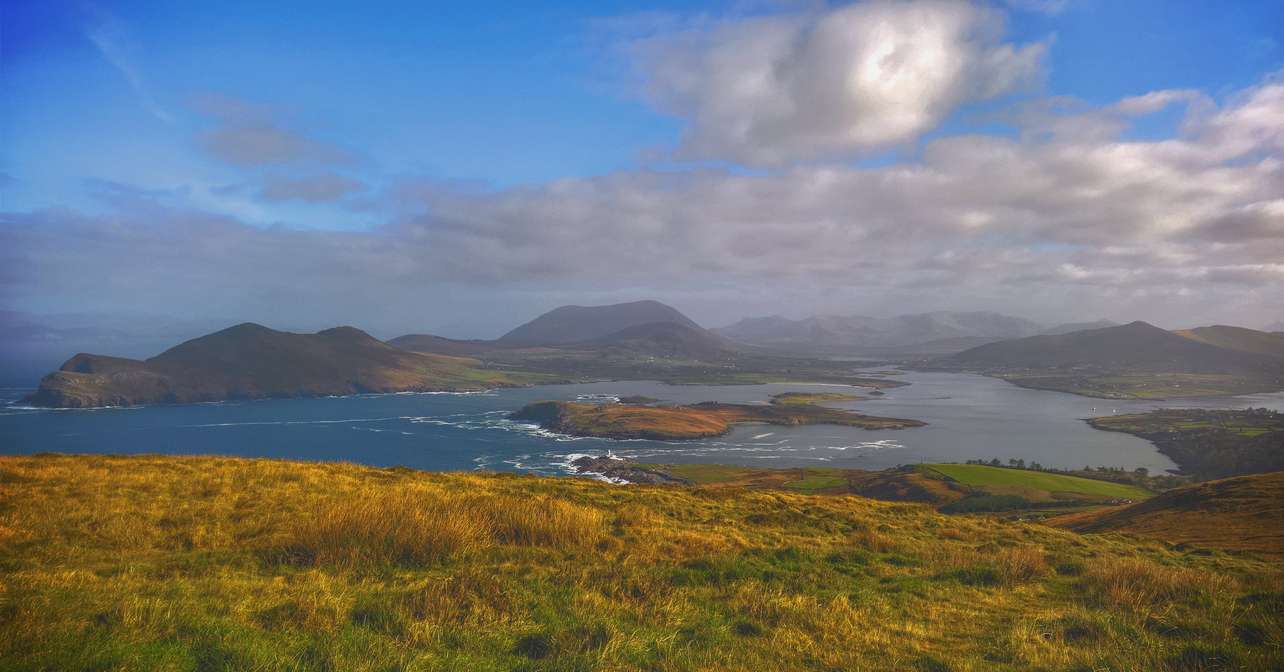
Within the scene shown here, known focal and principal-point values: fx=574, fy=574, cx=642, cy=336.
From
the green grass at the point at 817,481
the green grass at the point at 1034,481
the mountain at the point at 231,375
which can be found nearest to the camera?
the green grass at the point at 1034,481

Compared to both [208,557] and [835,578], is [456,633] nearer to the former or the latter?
[208,557]

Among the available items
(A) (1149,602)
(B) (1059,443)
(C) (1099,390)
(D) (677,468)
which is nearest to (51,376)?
(D) (677,468)

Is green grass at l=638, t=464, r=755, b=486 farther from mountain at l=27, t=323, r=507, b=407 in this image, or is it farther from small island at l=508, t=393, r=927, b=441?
mountain at l=27, t=323, r=507, b=407

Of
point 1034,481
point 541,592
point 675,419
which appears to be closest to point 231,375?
point 675,419

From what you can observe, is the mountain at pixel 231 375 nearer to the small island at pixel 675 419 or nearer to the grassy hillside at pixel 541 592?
the small island at pixel 675 419

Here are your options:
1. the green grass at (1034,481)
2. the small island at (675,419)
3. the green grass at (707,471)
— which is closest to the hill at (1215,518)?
the green grass at (1034,481)

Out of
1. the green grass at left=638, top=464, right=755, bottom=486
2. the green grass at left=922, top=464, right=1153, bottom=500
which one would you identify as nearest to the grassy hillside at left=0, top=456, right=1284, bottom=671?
the green grass at left=922, top=464, right=1153, bottom=500
